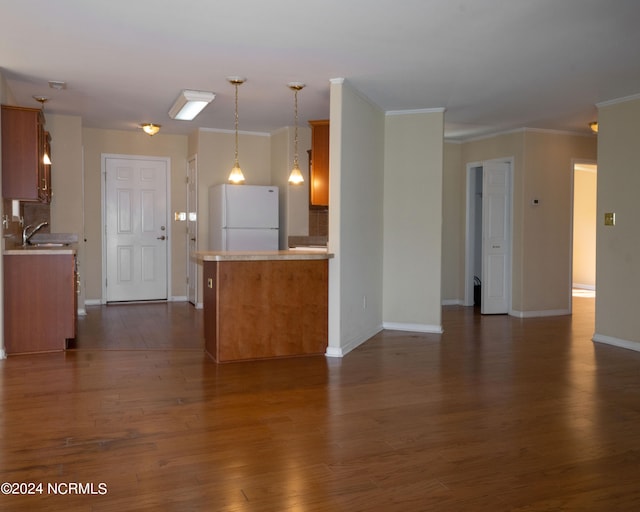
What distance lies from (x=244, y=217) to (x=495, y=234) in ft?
11.0

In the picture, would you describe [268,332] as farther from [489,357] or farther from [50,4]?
[50,4]

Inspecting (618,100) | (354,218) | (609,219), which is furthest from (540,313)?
(354,218)

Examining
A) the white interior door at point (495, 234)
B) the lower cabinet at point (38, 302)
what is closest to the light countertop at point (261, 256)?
the lower cabinet at point (38, 302)

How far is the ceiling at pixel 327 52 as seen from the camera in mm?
3553

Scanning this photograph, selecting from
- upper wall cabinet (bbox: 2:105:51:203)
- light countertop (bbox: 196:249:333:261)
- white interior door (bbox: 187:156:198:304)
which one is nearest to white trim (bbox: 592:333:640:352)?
light countertop (bbox: 196:249:333:261)

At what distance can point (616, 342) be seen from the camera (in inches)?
228

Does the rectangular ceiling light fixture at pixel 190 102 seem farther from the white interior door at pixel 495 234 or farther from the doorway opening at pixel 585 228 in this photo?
the doorway opening at pixel 585 228

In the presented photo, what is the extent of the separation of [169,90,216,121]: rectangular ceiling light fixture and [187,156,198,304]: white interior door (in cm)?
185

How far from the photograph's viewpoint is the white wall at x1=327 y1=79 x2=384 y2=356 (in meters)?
5.12

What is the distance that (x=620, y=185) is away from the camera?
19.0ft

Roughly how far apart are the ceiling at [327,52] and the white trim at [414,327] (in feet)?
7.81

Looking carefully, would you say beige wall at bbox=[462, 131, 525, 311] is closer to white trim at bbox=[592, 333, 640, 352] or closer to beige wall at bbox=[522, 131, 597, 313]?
beige wall at bbox=[522, 131, 597, 313]

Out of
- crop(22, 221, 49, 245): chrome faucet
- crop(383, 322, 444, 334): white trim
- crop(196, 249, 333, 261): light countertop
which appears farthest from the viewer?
crop(22, 221, 49, 245): chrome faucet

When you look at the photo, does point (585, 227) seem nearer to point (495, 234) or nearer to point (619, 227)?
point (495, 234)
